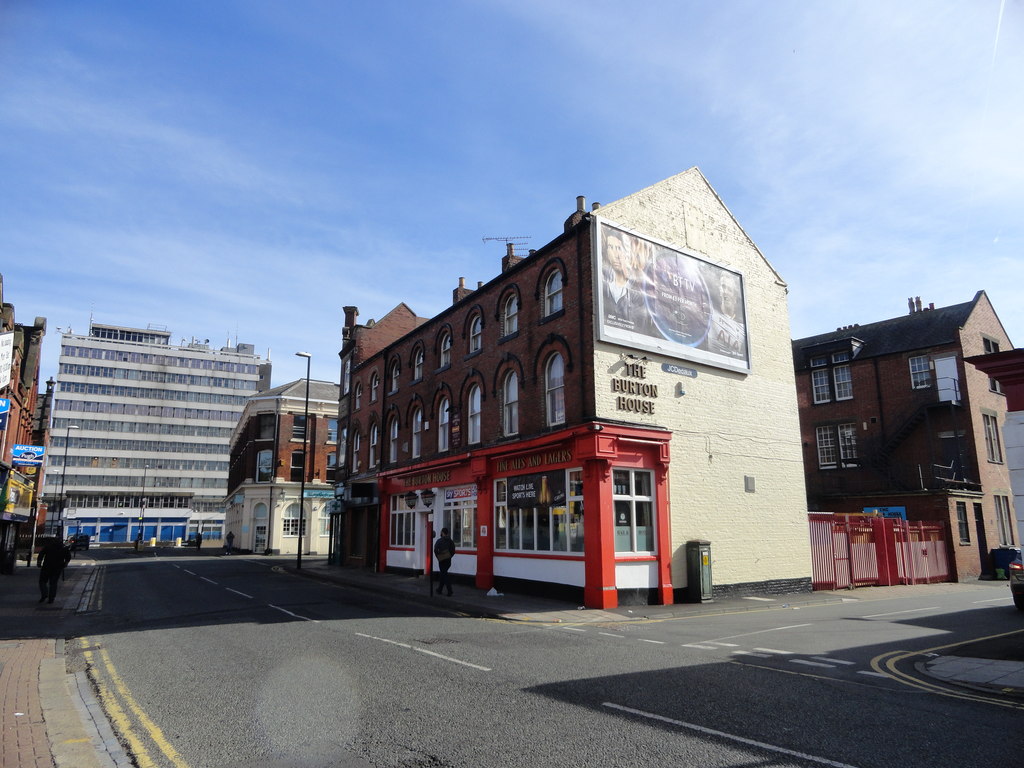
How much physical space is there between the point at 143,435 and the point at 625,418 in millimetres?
97128

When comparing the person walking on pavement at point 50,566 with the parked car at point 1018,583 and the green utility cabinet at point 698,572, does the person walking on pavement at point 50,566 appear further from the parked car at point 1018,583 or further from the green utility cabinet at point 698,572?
the parked car at point 1018,583

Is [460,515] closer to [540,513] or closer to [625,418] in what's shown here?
[540,513]

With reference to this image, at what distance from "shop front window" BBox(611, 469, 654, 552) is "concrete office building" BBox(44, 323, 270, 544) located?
8916 centimetres

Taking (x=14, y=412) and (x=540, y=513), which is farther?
(x=14, y=412)

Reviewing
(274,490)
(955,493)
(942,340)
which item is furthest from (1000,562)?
(274,490)

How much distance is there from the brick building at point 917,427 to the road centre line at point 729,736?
89.4 ft

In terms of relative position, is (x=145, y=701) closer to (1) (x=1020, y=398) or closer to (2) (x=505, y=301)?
(1) (x=1020, y=398)

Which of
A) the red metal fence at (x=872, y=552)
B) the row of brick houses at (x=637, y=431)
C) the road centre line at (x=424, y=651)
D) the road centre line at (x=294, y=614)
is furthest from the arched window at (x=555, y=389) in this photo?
the red metal fence at (x=872, y=552)

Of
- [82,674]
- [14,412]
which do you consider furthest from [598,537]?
[14,412]

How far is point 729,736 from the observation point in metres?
6.11

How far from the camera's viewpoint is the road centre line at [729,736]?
215 inches

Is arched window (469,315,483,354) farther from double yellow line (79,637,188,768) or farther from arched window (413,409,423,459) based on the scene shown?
double yellow line (79,637,188,768)

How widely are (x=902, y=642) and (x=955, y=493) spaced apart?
813 inches

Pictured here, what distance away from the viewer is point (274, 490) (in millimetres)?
52781
